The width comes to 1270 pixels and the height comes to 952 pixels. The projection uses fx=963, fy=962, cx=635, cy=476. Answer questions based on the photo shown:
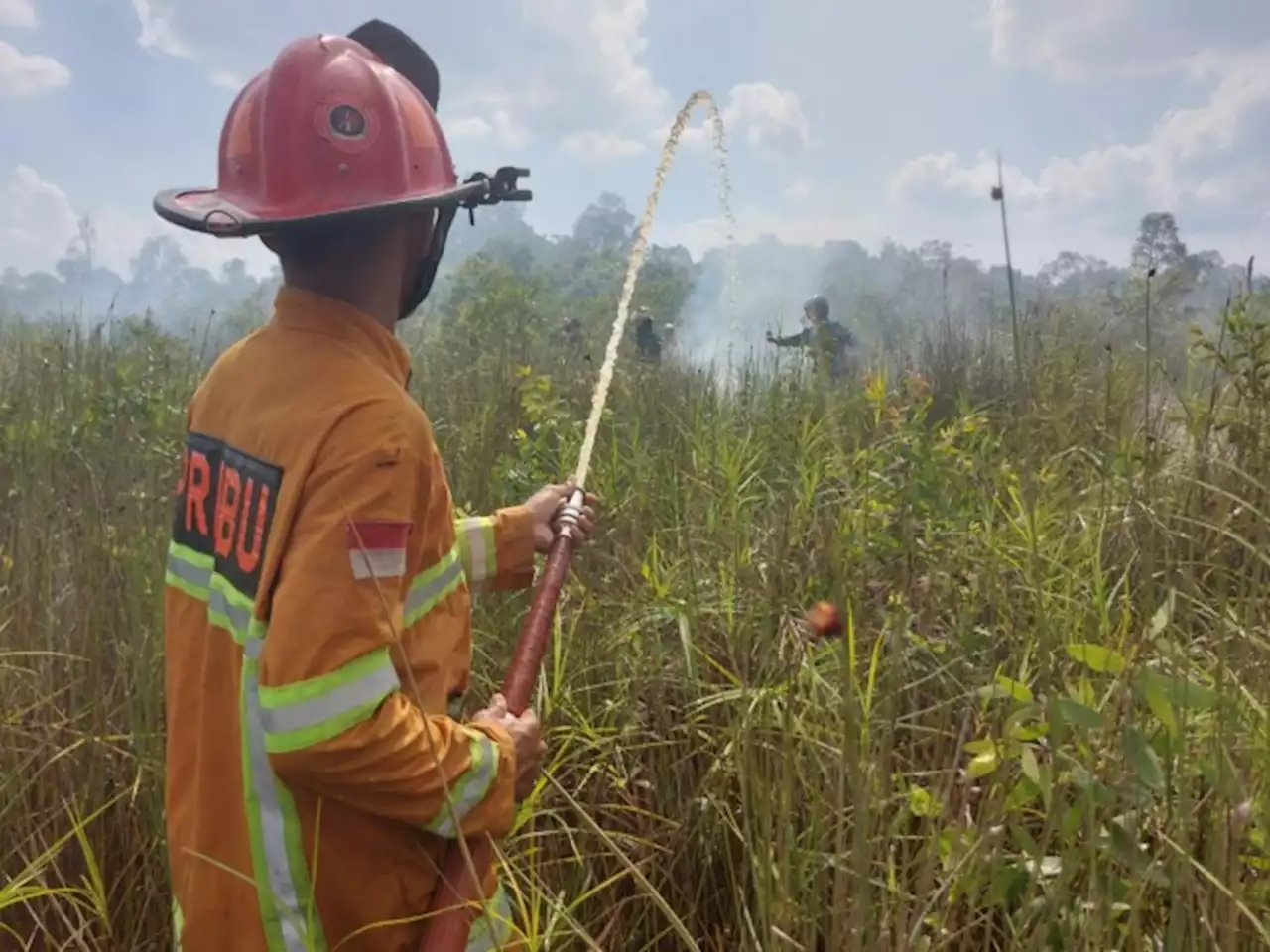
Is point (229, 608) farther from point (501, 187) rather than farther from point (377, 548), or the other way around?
point (501, 187)

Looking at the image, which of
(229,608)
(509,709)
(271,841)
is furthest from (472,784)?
(229,608)

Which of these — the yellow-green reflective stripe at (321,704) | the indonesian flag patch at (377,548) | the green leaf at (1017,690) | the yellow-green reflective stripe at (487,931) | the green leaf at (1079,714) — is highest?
the indonesian flag patch at (377,548)

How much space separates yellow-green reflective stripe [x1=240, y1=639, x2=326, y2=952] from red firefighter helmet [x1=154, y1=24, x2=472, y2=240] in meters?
0.51

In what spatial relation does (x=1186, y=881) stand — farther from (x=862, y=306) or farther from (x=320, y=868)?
(x=862, y=306)

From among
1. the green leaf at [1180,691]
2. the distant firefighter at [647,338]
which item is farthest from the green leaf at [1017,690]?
the distant firefighter at [647,338]

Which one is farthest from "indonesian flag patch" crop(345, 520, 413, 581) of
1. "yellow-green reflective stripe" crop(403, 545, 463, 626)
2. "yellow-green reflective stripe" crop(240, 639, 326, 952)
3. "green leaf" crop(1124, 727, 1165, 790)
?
"green leaf" crop(1124, 727, 1165, 790)

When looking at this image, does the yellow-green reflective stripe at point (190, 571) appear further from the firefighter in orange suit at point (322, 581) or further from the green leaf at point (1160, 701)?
the green leaf at point (1160, 701)

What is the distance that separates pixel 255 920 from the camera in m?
1.07

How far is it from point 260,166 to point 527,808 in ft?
3.39

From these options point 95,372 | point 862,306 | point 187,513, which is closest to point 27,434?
point 95,372

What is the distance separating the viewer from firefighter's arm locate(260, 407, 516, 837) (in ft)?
3.01

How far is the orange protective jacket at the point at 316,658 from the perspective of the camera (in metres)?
0.93

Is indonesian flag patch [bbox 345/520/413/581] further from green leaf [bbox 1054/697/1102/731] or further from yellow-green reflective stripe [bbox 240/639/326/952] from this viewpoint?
green leaf [bbox 1054/697/1102/731]

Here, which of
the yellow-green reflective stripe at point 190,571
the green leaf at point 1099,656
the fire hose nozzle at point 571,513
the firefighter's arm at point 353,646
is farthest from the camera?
the fire hose nozzle at point 571,513
